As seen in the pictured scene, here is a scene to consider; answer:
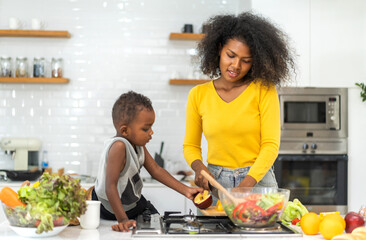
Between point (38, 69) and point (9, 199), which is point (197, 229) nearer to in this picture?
point (9, 199)

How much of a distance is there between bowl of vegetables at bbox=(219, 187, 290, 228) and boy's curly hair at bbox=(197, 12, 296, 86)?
70cm

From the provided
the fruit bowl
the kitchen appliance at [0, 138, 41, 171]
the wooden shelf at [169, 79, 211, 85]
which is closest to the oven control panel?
the wooden shelf at [169, 79, 211, 85]

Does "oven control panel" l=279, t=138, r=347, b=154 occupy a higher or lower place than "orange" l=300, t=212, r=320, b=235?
higher

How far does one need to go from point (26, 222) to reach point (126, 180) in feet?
1.64

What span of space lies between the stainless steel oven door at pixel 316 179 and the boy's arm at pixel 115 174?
2324 millimetres

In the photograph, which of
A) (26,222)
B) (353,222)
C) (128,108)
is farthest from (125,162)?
(353,222)

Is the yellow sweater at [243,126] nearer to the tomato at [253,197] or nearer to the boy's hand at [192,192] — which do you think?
the boy's hand at [192,192]

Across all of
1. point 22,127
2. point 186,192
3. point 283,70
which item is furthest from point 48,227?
point 22,127

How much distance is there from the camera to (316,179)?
13.2 feet

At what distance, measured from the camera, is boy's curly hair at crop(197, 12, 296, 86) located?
2227 millimetres

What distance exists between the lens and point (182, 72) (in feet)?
15.3

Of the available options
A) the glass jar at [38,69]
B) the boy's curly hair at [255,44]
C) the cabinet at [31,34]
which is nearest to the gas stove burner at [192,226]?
the boy's curly hair at [255,44]

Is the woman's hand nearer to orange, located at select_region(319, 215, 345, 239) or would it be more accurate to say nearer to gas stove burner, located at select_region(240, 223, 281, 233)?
gas stove burner, located at select_region(240, 223, 281, 233)

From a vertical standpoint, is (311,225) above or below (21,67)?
below
